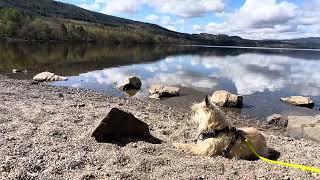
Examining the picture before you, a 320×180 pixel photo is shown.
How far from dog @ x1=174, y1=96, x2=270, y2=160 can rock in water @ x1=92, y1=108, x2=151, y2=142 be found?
183cm

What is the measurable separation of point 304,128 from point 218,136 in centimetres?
1012

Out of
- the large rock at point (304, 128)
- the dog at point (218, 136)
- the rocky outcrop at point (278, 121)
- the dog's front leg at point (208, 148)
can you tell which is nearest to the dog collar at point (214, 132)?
the dog at point (218, 136)

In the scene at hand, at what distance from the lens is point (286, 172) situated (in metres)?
10.2

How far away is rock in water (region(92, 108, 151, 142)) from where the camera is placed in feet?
39.5

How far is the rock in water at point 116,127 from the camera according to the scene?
39.5 ft

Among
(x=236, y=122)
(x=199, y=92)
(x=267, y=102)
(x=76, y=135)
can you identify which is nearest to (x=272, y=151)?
(x=76, y=135)

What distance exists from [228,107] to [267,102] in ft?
16.4

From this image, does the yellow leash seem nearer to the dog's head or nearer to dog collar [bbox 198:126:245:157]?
dog collar [bbox 198:126:245:157]

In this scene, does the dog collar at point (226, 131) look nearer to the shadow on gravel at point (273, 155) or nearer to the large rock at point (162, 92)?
the shadow on gravel at point (273, 155)

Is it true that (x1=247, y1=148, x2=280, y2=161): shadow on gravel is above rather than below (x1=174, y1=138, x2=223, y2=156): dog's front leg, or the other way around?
below

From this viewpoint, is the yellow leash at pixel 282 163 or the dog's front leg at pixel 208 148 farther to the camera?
the dog's front leg at pixel 208 148

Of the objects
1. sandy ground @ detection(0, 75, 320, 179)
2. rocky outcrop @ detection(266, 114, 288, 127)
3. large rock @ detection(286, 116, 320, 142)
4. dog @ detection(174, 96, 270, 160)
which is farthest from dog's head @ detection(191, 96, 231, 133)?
rocky outcrop @ detection(266, 114, 288, 127)

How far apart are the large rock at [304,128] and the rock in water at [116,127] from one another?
937cm

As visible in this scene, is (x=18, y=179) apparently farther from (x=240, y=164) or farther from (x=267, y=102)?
(x=267, y=102)
